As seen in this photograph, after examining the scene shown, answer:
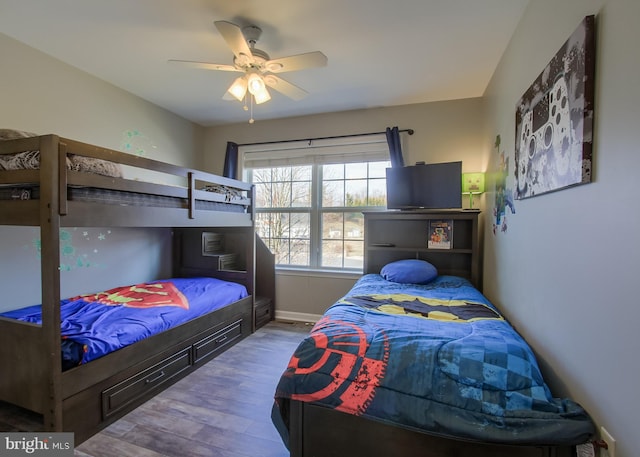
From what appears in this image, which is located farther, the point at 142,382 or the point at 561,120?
the point at 142,382

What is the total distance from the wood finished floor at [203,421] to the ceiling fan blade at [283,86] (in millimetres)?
2253

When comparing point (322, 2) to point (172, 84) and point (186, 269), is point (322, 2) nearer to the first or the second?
point (172, 84)

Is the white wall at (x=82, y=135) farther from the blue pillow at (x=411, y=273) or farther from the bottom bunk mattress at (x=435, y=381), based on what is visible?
the blue pillow at (x=411, y=273)

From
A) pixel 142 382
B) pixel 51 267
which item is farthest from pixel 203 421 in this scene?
pixel 51 267

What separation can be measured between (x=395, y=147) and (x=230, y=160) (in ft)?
6.75

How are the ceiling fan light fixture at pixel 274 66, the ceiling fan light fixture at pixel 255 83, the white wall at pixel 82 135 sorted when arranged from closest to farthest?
1. the ceiling fan light fixture at pixel 274 66
2. the ceiling fan light fixture at pixel 255 83
3. the white wall at pixel 82 135

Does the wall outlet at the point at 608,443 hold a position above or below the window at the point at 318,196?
below

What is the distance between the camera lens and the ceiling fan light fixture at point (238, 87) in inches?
85.4

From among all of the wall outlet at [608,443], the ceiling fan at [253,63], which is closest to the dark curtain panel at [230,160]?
the ceiling fan at [253,63]

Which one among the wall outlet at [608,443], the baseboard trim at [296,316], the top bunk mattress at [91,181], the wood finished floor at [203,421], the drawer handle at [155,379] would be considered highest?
the top bunk mattress at [91,181]

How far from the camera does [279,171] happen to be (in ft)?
13.0

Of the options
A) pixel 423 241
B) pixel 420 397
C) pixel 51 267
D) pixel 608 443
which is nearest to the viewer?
pixel 608 443

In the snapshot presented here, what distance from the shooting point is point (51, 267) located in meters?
1.57

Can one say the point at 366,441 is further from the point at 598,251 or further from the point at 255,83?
the point at 255,83
